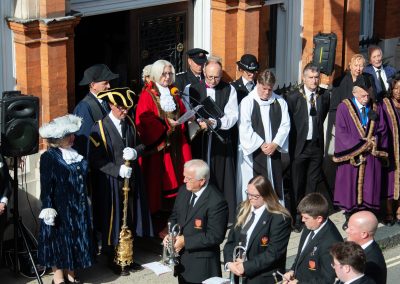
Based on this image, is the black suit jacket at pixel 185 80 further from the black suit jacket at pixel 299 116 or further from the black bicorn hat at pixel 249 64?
the black suit jacket at pixel 299 116

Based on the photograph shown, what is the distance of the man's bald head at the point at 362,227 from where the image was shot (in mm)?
9062

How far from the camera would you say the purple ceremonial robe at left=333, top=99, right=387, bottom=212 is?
1330cm

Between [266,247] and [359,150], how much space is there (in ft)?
12.8

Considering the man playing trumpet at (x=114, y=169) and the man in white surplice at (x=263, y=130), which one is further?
the man in white surplice at (x=263, y=130)

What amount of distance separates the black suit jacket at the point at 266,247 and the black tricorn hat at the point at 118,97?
8.21 ft

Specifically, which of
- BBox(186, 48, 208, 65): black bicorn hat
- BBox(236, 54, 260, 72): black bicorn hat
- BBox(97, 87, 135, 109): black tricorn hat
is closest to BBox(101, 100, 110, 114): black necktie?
BBox(97, 87, 135, 109): black tricorn hat

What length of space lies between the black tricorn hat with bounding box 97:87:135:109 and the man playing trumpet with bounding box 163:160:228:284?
1.63 meters

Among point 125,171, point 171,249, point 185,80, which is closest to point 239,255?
point 171,249

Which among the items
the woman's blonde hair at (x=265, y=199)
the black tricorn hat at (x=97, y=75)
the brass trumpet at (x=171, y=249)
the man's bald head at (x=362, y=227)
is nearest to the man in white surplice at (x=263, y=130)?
the black tricorn hat at (x=97, y=75)

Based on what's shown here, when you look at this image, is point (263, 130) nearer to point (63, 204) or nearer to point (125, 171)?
point (125, 171)

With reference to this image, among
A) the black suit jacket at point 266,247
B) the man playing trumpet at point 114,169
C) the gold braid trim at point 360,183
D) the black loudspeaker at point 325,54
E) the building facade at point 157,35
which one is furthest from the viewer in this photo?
the black loudspeaker at point 325,54

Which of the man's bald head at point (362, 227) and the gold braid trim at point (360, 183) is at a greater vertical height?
the man's bald head at point (362, 227)

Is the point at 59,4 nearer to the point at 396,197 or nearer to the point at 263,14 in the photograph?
the point at 263,14

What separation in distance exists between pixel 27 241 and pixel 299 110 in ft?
12.3
